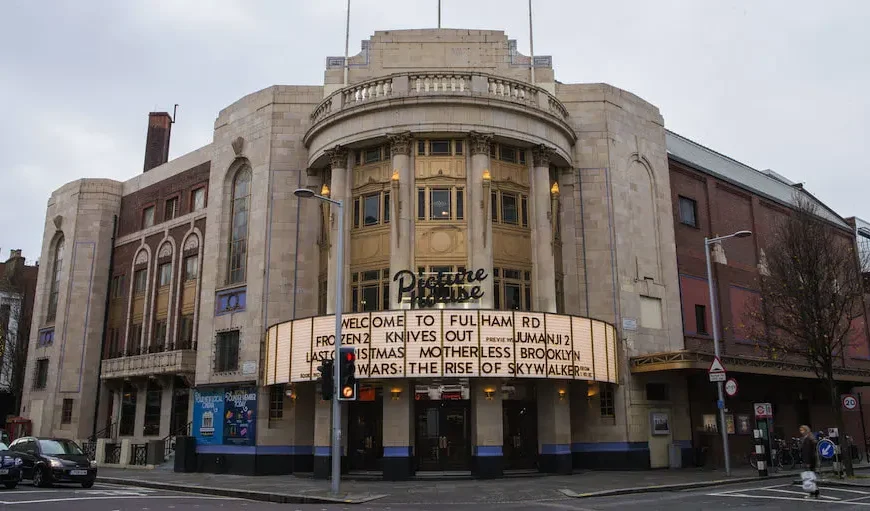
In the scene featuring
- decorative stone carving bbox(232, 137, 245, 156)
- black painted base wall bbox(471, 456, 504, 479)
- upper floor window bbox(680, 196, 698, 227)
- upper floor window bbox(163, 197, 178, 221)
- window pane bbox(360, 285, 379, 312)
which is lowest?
black painted base wall bbox(471, 456, 504, 479)

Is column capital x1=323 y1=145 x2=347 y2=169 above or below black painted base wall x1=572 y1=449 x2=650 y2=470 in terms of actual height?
above

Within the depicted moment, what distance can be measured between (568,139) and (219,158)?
17.9 meters

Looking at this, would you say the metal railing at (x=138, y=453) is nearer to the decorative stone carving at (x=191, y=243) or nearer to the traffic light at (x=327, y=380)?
the decorative stone carving at (x=191, y=243)

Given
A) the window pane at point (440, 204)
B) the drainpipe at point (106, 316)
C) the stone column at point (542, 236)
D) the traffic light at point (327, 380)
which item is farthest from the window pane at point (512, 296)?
the drainpipe at point (106, 316)

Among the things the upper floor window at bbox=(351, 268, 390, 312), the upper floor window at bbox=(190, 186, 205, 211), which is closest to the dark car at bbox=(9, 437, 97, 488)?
the upper floor window at bbox=(351, 268, 390, 312)

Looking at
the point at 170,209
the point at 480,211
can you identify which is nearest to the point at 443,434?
the point at 480,211

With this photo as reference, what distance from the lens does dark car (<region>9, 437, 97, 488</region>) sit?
2492 cm

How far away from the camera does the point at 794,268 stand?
1258 inches

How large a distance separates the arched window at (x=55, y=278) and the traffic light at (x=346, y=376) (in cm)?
3322

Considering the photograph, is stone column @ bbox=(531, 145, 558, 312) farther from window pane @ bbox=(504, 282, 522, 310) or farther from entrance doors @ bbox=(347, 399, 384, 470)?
entrance doors @ bbox=(347, 399, 384, 470)

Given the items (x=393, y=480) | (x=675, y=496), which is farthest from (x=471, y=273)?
(x=675, y=496)

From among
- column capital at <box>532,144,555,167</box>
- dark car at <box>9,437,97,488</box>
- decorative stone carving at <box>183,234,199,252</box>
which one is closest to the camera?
dark car at <box>9,437,97,488</box>

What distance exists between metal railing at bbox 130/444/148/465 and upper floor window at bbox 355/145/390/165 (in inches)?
741

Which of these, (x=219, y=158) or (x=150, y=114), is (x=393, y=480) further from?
(x=150, y=114)
